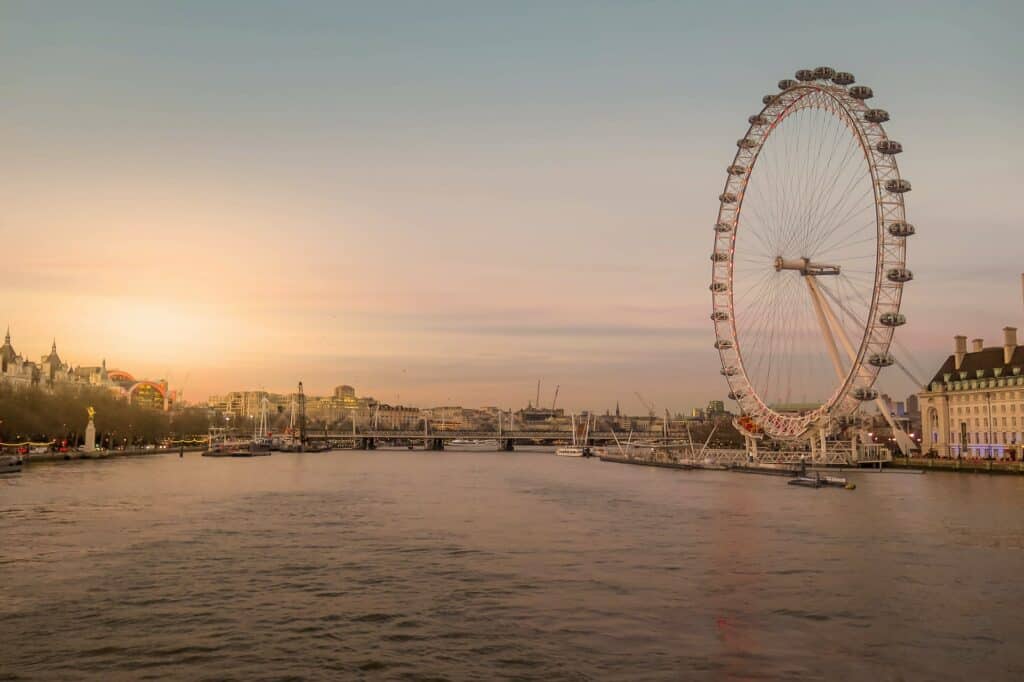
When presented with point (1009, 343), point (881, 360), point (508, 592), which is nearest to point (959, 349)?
point (1009, 343)

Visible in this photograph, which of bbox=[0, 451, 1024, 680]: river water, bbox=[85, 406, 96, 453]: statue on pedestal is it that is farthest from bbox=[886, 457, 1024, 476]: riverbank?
bbox=[85, 406, 96, 453]: statue on pedestal

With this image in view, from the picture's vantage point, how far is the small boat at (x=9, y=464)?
7262cm

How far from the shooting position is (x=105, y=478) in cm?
6975

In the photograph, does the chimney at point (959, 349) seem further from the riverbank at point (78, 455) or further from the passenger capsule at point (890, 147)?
the riverbank at point (78, 455)

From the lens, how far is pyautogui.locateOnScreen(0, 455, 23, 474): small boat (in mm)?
72625

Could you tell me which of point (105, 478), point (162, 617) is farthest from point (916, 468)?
point (162, 617)

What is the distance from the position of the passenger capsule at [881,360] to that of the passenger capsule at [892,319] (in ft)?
7.60

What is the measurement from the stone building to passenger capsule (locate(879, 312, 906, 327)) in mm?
31056

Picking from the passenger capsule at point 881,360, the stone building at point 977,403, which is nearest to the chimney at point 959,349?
the stone building at point 977,403

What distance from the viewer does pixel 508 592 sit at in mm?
24188

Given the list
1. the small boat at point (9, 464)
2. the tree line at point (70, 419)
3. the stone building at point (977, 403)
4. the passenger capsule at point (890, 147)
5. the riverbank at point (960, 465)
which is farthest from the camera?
the tree line at point (70, 419)

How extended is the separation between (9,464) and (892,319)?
7107 centimetres

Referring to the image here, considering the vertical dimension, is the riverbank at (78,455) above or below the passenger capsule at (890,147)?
below

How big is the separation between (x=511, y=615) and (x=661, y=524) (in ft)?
67.3
